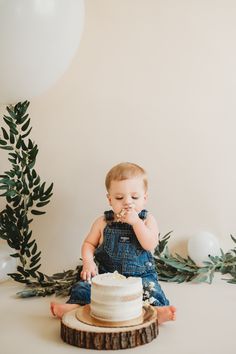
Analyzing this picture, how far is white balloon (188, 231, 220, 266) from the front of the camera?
7.84 ft

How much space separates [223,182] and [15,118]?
0.93 meters

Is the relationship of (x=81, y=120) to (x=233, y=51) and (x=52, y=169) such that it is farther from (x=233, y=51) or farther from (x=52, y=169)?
(x=233, y=51)

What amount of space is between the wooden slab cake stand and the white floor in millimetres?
20

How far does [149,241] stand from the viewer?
1.99m

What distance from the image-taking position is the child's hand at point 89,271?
1960 millimetres

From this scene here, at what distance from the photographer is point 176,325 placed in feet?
5.80

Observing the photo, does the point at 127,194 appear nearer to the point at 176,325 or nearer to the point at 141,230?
the point at 141,230

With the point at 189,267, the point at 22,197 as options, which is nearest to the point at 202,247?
the point at 189,267

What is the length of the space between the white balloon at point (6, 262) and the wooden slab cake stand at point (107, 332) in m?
0.80

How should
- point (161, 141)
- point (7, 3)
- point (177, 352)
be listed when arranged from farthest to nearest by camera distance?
1. point (161, 141)
2. point (7, 3)
3. point (177, 352)

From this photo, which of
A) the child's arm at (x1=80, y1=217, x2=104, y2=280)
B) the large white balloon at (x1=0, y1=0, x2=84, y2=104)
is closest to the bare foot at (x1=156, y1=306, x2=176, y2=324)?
the child's arm at (x1=80, y1=217, x2=104, y2=280)

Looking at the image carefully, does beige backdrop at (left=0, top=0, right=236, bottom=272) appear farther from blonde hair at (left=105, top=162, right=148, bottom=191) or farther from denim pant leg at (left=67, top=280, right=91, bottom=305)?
denim pant leg at (left=67, top=280, right=91, bottom=305)

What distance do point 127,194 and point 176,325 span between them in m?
0.48

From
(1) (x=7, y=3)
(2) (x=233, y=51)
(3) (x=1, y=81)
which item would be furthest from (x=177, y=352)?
(2) (x=233, y=51)
